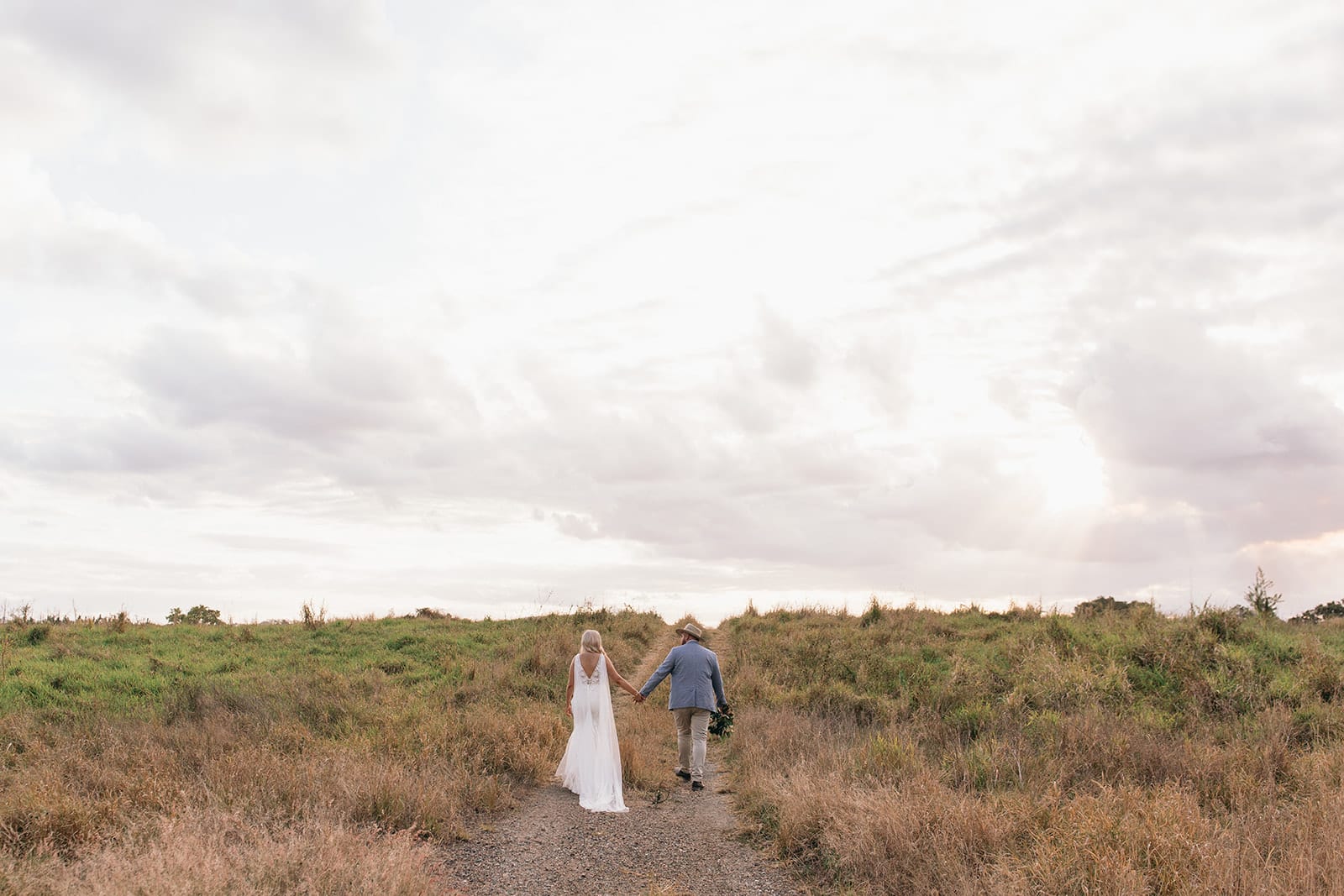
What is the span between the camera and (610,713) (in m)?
12.6

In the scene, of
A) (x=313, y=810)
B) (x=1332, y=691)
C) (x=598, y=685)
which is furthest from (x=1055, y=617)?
(x=313, y=810)

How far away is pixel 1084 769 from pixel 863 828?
446cm

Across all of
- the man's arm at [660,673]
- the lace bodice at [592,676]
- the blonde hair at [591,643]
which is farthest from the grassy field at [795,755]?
the blonde hair at [591,643]

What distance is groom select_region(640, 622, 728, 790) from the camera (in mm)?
13438

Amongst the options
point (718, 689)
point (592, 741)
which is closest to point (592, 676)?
point (592, 741)

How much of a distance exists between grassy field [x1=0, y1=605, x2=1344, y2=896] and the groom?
0.53 metres

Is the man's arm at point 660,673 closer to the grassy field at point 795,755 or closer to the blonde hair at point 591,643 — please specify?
the grassy field at point 795,755

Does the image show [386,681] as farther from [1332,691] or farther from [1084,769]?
[1332,691]

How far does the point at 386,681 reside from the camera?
19781 mm

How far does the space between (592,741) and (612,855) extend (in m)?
2.96

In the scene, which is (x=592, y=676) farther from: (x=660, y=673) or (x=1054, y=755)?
(x=1054, y=755)

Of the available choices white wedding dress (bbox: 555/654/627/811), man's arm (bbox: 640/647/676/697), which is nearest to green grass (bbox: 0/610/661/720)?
man's arm (bbox: 640/647/676/697)

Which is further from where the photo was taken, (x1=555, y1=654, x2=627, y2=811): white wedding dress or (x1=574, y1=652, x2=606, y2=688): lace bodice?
(x1=574, y1=652, x2=606, y2=688): lace bodice

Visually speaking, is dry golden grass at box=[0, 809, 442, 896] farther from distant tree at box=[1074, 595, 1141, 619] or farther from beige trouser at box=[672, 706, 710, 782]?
distant tree at box=[1074, 595, 1141, 619]
